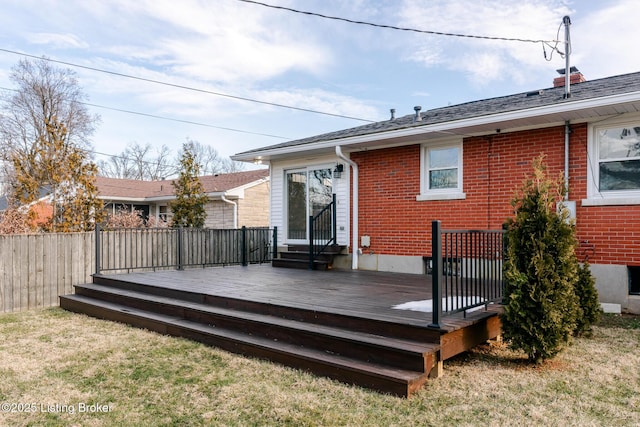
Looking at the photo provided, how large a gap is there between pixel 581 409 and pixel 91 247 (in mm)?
8596

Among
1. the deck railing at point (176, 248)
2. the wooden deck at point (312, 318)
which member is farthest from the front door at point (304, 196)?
the wooden deck at point (312, 318)

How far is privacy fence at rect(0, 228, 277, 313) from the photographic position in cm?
775

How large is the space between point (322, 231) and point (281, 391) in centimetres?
634

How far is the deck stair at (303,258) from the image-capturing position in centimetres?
924

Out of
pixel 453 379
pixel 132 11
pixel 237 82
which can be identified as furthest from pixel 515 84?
pixel 453 379

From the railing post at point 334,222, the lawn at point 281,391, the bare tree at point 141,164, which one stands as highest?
the bare tree at point 141,164

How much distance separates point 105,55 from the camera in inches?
590

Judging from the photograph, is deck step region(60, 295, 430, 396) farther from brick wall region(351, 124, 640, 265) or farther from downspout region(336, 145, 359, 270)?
downspout region(336, 145, 359, 270)

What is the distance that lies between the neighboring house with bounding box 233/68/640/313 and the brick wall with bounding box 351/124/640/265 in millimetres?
16

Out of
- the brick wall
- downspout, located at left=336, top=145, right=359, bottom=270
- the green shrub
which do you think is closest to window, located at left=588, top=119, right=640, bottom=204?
the brick wall

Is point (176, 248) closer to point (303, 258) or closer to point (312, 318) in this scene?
point (303, 258)

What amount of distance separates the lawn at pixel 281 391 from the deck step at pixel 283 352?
10 centimetres

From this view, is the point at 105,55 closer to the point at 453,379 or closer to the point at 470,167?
the point at 470,167

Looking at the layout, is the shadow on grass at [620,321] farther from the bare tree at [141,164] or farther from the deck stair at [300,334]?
the bare tree at [141,164]
